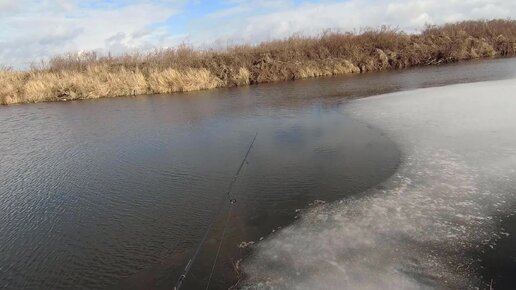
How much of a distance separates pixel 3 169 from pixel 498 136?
878cm

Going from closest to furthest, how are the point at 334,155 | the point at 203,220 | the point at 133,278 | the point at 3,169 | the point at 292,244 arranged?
the point at 133,278, the point at 292,244, the point at 203,220, the point at 334,155, the point at 3,169

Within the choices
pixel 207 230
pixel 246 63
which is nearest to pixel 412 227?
pixel 207 230

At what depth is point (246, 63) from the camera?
2095cm

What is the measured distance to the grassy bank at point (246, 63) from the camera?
1880cm

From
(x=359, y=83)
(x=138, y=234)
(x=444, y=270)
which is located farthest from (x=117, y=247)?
(x=359, y=83)

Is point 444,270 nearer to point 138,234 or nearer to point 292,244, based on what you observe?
point 292,244

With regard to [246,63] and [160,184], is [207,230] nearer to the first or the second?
[160,184]

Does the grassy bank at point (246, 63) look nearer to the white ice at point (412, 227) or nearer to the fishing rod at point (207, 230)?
the fishing rod at point (207, 230)

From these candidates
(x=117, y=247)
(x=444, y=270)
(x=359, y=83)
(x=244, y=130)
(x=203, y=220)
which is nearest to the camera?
(x=444, y=270)

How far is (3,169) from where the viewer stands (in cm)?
763

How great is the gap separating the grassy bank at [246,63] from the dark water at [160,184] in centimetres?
728

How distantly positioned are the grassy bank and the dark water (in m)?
7.28

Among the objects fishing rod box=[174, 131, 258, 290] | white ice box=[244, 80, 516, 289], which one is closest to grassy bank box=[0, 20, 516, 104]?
fishing rod box=[174, 131, 258, 290]

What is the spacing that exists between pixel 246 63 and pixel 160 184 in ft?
51.5
